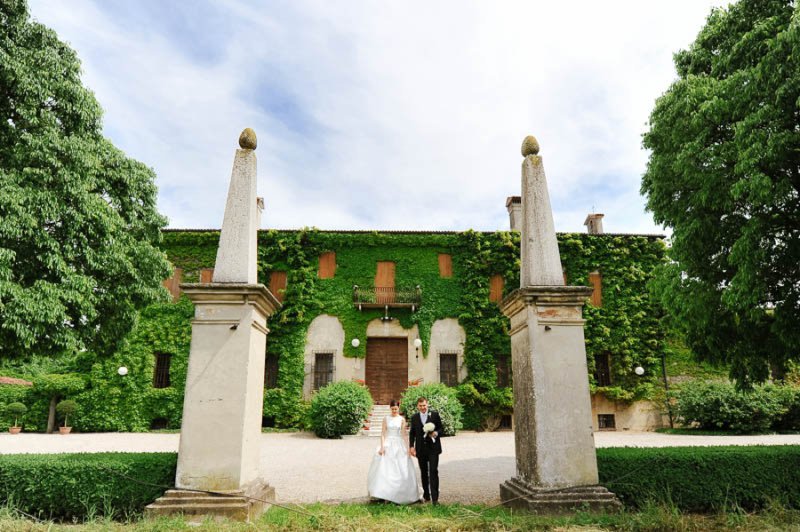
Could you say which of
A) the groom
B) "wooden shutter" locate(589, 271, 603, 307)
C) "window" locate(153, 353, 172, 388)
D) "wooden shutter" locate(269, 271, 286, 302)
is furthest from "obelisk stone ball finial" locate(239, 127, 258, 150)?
"wooden shutter" locate(589, 271, 603, 307)

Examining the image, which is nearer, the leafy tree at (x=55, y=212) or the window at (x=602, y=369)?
the leafy tree at (x=55, y=212)

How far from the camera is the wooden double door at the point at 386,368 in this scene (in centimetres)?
1958

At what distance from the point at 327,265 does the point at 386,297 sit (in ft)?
9.98

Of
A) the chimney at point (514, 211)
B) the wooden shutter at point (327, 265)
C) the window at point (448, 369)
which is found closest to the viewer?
the window at point (448, 369)

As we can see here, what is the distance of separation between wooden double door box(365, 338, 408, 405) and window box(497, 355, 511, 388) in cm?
394

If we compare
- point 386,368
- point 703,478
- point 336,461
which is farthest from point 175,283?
point 703,478

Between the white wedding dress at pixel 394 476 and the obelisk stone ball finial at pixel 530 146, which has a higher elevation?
the obelisk stone ball finial at pixel 530 146

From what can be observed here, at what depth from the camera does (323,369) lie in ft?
65.3

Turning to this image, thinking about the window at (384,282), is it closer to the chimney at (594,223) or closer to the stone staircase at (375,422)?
the stone staircase at (375,422)

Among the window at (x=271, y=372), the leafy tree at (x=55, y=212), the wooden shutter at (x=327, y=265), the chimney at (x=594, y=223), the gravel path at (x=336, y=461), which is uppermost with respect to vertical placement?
the chimney at (x=594, y=223)

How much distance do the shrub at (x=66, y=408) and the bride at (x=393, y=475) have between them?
56.6 feet

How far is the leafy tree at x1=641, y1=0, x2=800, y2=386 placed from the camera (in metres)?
6.40

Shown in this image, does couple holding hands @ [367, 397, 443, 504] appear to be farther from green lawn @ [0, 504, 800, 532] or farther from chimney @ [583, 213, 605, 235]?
chimney @ [583, 213, 605, 235]

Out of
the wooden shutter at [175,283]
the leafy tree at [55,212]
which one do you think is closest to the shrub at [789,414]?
the leafy tree at [55,212]
